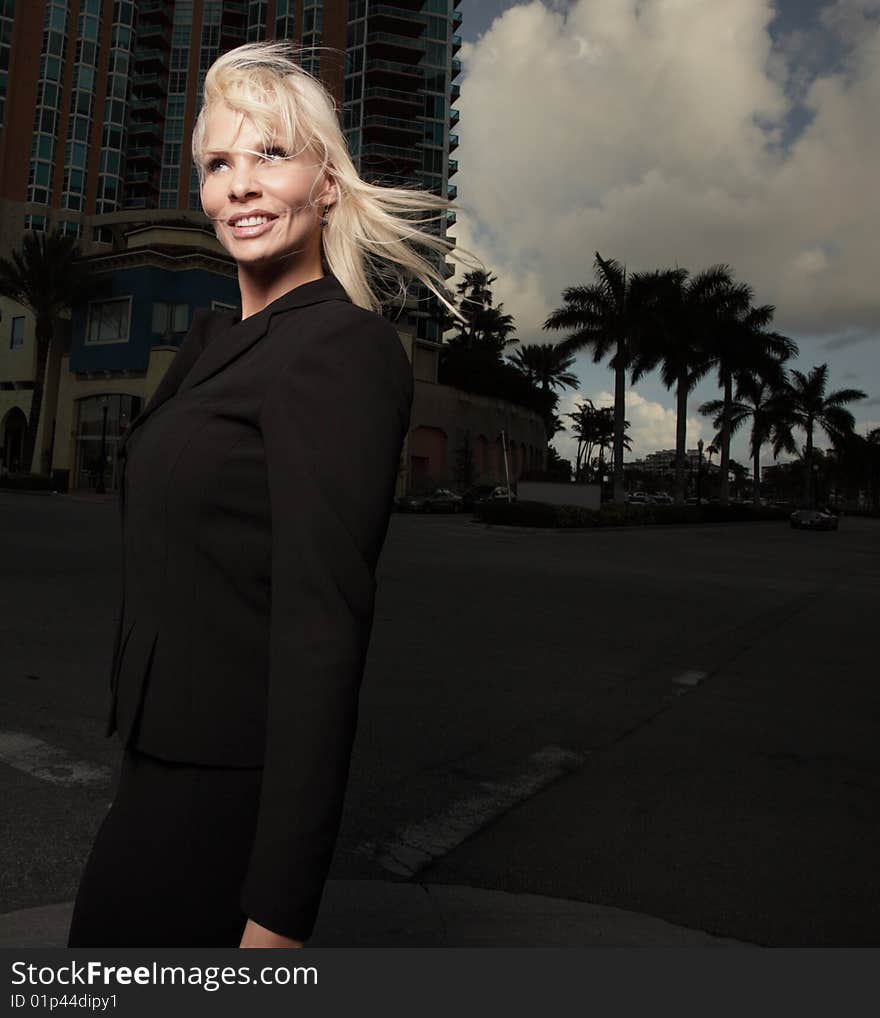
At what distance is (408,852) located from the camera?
3275 mm

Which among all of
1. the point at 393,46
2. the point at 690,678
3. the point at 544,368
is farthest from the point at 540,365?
the point at 690,678

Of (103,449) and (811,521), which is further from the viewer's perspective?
(811,521)

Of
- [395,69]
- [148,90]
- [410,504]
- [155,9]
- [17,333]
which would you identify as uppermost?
[155,9]

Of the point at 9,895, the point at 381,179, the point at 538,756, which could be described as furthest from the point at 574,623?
the point at 381,179

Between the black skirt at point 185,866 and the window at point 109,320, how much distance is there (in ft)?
139

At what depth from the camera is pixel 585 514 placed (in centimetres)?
3169

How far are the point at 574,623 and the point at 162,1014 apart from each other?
8.19 meters

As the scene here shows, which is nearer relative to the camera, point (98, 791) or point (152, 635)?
point (152, 635)

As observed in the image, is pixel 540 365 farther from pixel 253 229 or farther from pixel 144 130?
pixel 253 229

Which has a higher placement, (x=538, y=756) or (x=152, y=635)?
(x=152, y=635)

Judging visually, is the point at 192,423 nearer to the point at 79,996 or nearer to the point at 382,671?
the point at 79,996

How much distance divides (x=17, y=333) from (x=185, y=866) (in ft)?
165

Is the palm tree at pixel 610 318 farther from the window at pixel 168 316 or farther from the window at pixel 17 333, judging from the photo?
the window at pixel 17 333

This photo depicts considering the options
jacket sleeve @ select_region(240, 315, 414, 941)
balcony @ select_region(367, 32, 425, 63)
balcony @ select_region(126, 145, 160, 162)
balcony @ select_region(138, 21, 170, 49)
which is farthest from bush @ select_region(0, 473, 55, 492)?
balcony @ select_region(138, 21, 170, 49)
